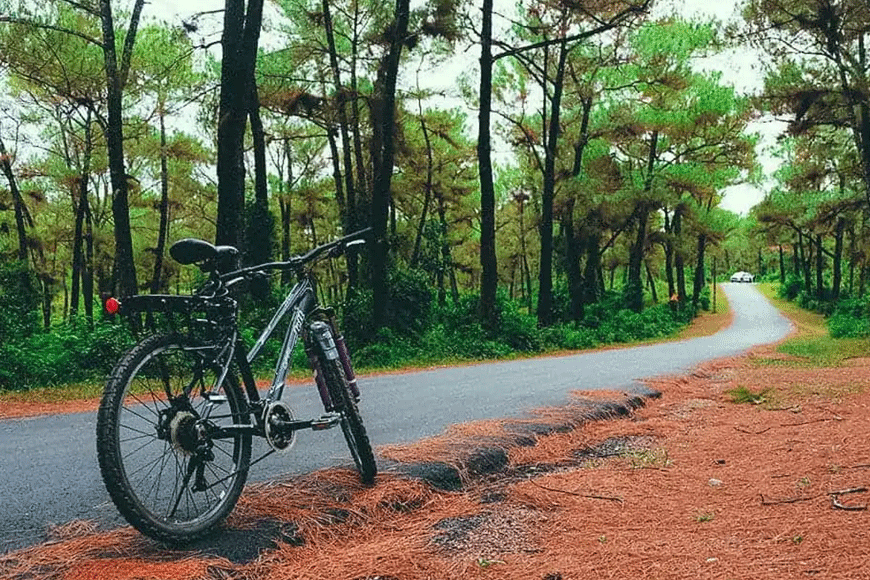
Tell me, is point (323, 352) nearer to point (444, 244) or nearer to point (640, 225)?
point (444, 244)

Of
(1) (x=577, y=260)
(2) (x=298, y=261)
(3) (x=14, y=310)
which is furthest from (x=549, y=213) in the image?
(2) (x=298, y=261)

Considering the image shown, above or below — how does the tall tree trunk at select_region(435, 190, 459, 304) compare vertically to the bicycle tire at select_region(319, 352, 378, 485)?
above

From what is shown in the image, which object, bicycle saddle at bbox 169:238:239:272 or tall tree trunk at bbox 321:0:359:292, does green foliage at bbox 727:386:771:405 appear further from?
tall tree trunk at bbox 321:0:359:292

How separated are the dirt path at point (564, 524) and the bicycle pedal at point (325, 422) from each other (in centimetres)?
34

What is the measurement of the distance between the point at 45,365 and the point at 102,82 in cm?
957

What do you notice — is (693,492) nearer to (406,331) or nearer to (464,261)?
(406,331)

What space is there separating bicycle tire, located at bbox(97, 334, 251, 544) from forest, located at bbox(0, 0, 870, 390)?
308cm

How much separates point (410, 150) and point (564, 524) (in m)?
21.9

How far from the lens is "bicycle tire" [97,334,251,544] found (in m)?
2.43

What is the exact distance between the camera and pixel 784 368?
10.9m

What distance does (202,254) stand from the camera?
111 inches

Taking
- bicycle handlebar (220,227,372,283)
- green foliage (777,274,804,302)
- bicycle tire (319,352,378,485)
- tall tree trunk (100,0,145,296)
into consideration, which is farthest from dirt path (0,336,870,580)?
green foliage (777,274,804,302)

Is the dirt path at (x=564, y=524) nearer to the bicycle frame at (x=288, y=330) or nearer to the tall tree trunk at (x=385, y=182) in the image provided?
the bicycle frame at (x=288, y=330)

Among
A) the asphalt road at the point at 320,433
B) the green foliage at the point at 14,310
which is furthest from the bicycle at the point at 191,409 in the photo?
the green foliage at the point at 14,310
